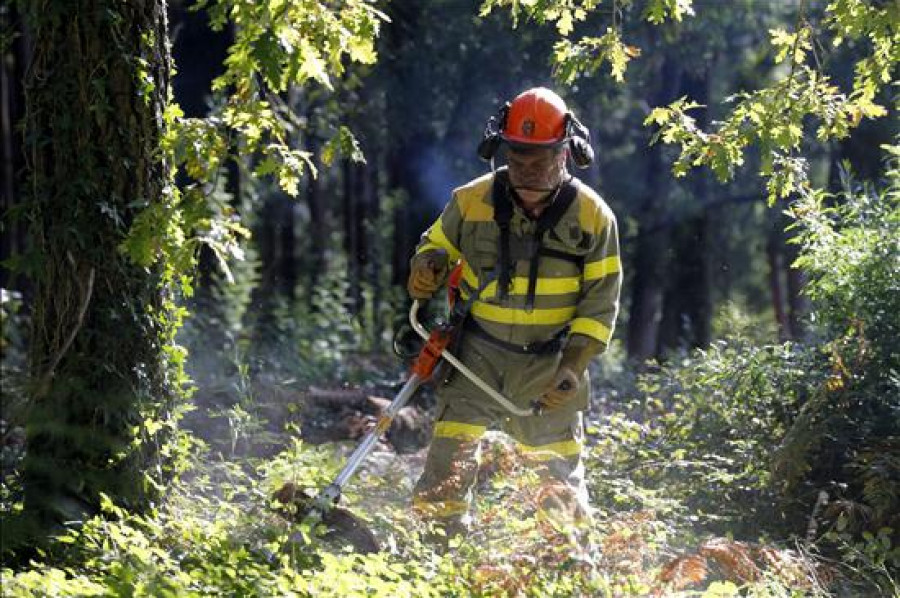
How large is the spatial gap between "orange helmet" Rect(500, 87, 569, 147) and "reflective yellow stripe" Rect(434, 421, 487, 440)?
1.33m

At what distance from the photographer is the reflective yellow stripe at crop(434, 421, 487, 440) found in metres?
6.50

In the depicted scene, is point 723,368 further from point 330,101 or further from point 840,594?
point 330,101

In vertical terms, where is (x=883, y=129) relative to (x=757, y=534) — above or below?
above

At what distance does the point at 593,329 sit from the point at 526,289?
1.19ft

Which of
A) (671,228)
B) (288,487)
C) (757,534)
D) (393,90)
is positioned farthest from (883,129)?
(288,487)

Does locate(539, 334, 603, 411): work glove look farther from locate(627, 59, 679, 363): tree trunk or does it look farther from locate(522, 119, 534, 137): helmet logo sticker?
locate(627, 59, 679, 363): tree trunk

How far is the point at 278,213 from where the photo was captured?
2680cm

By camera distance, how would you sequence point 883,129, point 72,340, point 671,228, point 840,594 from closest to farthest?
point 72,340 < point 840,594 < point 883,129 < point 671,228

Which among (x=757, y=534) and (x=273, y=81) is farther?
(x=757, y=534)

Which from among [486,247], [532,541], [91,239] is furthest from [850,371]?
[91,239]

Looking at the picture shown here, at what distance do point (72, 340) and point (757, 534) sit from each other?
12.4 feet

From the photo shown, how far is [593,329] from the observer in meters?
6.37

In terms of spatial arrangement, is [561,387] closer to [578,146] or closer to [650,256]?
[578,146]

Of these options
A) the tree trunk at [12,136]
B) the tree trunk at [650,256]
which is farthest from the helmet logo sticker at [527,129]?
the tree trunk at [650,256]
